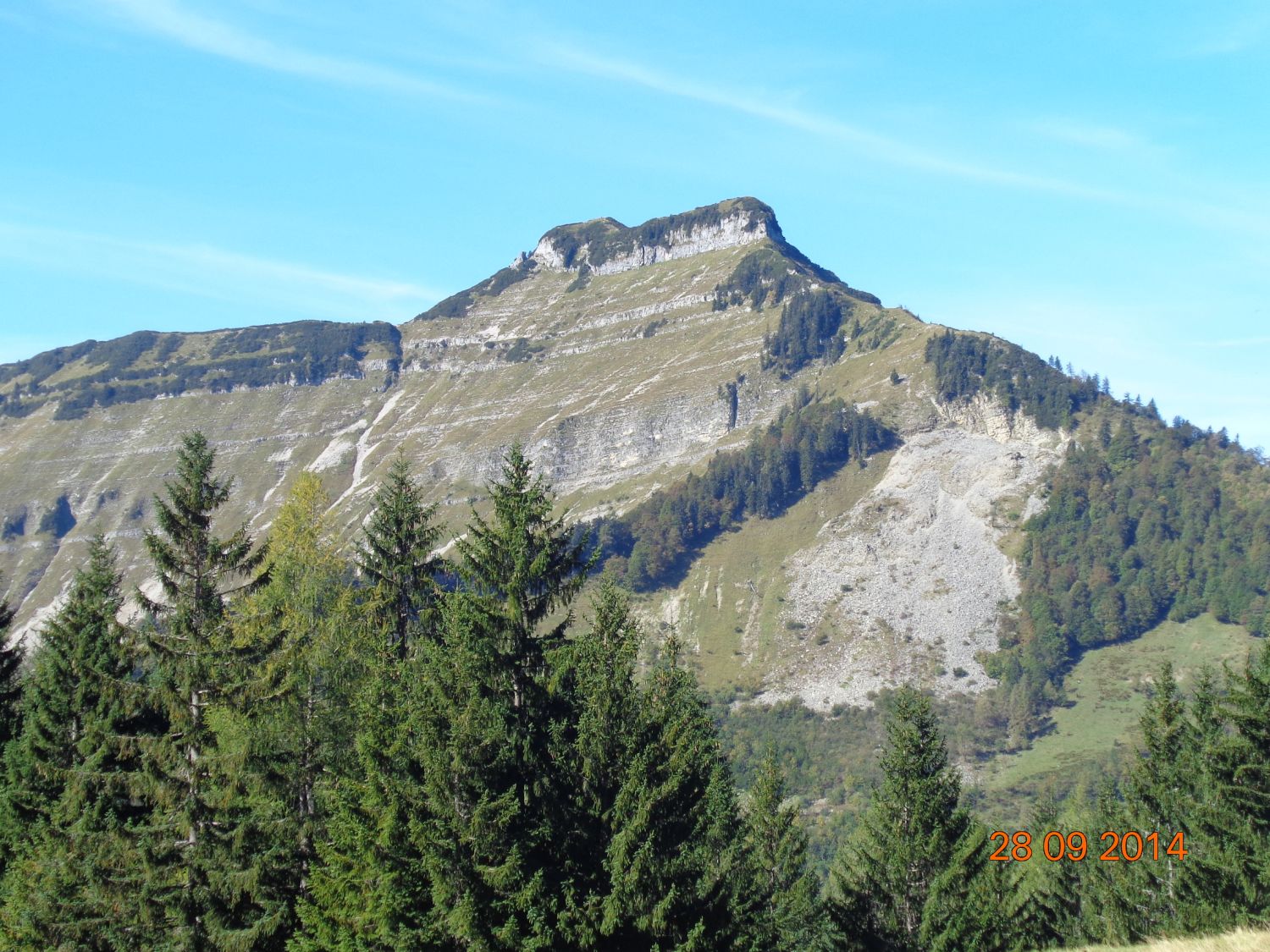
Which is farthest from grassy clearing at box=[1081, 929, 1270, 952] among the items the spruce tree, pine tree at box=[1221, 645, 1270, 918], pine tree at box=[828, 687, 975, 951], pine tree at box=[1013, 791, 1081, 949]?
pine tree at box=[1013, 791, 1081, 949]

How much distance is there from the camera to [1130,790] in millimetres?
50469

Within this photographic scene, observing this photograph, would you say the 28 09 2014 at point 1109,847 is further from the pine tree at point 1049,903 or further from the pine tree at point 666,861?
the pine tree at point 666,861

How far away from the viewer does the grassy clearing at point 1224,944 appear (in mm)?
23672

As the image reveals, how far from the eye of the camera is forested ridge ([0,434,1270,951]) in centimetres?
3092

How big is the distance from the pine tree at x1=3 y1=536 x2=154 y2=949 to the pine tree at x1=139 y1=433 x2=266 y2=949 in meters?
0.92

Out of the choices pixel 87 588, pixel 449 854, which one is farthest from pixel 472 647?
pixel 87 588

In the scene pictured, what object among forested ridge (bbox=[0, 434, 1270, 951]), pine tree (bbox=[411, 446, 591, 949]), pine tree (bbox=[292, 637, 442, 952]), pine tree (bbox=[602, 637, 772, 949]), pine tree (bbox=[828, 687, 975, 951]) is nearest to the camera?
pine tree (bbox=[411, 446, 591, 949])

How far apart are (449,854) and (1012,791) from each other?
168m

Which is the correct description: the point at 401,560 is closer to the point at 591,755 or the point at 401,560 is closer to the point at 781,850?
the point at 591,755

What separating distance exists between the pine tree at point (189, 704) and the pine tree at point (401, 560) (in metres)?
4.64

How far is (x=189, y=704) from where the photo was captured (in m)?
34.8

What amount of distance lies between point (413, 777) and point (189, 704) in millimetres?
8077

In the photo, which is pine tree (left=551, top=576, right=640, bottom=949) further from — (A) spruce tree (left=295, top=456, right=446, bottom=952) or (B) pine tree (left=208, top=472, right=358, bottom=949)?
(B) pine tree (left=208, top=472, right=358, bottom=949)

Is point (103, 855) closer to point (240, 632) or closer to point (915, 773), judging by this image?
point (240, 632)
